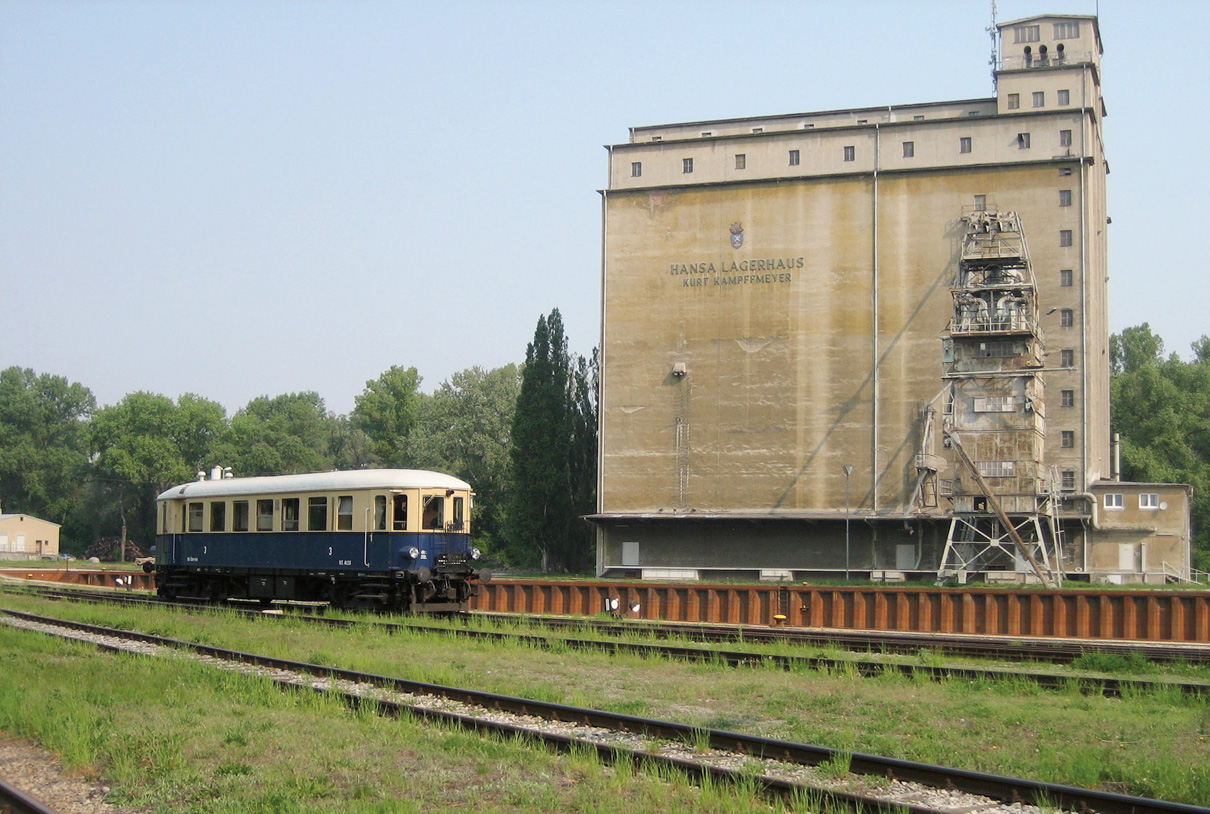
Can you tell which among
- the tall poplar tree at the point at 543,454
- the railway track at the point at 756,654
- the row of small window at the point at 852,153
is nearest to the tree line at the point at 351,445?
the tall poplar tree at the point at 543,454

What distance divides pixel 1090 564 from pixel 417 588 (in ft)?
126

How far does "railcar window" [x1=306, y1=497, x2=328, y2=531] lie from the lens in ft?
86.9

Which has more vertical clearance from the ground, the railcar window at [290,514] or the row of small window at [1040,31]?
the row of small window at [1040,31]

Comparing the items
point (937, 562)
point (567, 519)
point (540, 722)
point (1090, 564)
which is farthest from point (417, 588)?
point (567, 519)

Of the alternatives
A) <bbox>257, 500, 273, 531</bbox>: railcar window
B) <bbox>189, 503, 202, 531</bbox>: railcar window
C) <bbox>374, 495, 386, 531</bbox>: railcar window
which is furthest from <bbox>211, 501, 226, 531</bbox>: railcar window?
<bbox>374, 495, 386, 531</bbox>: railcar window

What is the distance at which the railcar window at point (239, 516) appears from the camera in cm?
2891

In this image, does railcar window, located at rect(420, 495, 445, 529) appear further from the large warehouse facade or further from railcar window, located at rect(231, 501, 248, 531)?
the large warehouse facade

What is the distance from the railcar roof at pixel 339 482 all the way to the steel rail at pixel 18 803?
1578 centimetres

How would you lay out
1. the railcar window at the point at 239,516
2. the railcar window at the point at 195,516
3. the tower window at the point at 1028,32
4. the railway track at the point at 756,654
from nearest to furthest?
1. the railway track at the point at 756,654
2. the railcar window at the point at 239,516
3. the railcar window at the point at 195,516
4. the tower window at the point at 1028,32

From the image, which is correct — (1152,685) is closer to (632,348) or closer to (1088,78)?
(632,348)

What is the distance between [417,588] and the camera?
25750 millimetres

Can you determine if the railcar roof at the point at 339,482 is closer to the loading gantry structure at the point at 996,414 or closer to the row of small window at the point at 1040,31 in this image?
the loading gantry structure at the point at 996,414

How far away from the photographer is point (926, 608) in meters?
27.2

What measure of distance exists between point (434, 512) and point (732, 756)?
51.2ft
